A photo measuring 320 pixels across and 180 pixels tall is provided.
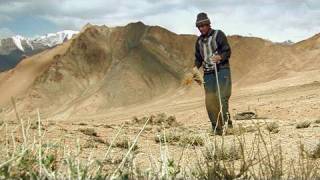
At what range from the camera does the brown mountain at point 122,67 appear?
73812 mm

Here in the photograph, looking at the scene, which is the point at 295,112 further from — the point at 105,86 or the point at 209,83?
the point at 105,86

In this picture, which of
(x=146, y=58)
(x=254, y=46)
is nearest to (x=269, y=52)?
(x=254, y=46)

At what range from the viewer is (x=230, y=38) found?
8738 cm

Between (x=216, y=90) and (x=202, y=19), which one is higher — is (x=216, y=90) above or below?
below

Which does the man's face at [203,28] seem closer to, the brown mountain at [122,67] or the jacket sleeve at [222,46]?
the jacket sleeve at [222,46]

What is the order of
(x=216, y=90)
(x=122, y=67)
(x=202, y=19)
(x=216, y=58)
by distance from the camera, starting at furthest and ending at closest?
(x=122, y=67) → (x=216, y=90) → (x=202, y=19) → (x=216, y=58)

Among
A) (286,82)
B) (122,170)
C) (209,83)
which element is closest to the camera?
(122,170)

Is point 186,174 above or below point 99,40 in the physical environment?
below

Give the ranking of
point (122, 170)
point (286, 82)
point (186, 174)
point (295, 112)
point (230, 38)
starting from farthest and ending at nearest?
point (230, 38)
point (286, 82)
point (295, 112)
point (186, 174)
point (122, 170)

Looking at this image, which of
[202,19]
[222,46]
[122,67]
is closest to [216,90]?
[222,46]

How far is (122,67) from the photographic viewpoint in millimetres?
77812

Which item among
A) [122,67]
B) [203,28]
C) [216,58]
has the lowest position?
[216,58]

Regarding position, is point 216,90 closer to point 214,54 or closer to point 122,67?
point 214,54

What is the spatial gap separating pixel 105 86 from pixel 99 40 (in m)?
10.5
